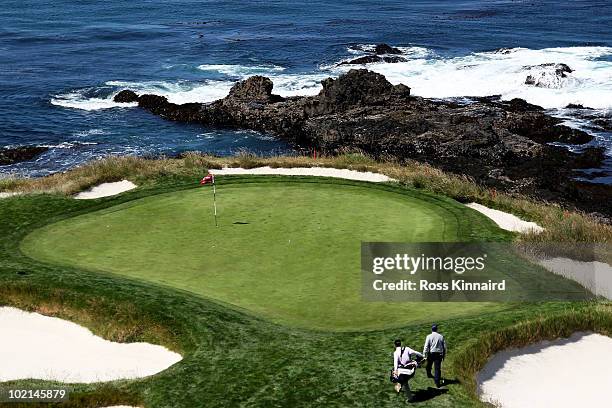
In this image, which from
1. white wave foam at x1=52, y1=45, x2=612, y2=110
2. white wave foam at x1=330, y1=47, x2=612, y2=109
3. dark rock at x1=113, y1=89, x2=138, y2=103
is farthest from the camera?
dark rock at x1=113, y1=89, x2=138, y2=103

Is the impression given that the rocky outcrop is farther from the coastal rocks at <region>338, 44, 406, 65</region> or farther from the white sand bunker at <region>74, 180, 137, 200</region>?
the coastal rocks at <region>338, 44, 406, 65</region>

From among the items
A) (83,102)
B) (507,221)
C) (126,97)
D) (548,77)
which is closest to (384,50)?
(548,77)

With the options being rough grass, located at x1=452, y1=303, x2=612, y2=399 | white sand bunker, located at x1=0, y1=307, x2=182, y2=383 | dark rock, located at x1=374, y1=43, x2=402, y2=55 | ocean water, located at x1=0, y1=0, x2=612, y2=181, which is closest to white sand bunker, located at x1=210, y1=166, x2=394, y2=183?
ocean water, located at x1=0, y1=0, x2=612, y2=181

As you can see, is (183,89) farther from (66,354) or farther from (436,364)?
(436,364)

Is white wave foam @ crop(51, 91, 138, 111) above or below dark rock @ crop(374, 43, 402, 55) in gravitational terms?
below

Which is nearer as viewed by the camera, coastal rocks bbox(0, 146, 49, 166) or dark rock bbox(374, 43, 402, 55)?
coastal rocks bbox(0, 146, 49, 166)

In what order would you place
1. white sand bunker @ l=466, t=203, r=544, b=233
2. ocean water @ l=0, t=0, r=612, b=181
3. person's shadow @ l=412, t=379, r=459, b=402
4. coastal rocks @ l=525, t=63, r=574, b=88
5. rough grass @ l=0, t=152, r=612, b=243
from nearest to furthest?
person's shadow @ l=412, t=379, r=459, b=402, rough grass @ l=0, t=152, r=612, b=243, white sand bunker @ l=466, t=203, r=544, b=233, ocean water @ l=0, t=0, r=612, b=181, coastal rocks @ l=525, t=63, r=574, b=88
